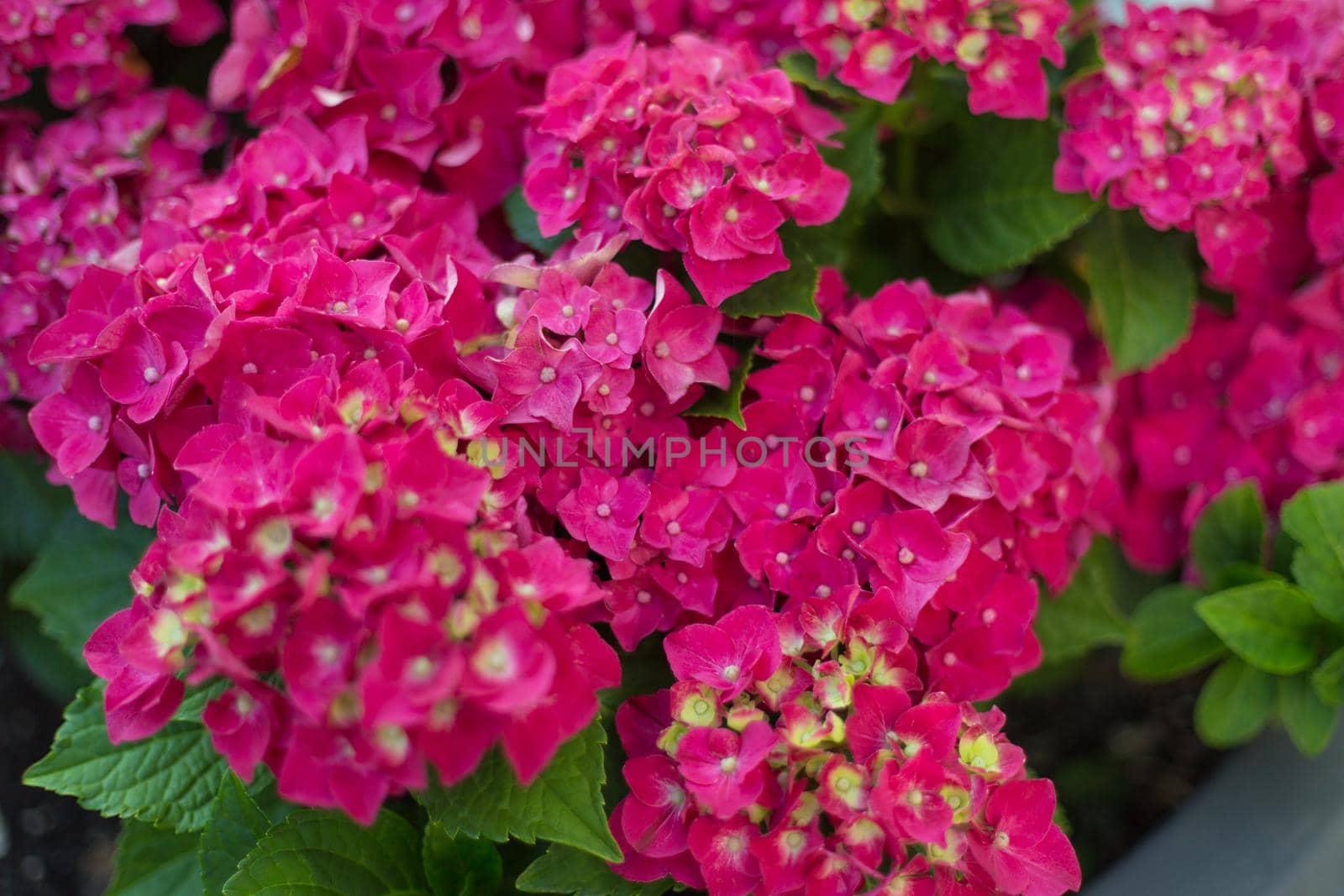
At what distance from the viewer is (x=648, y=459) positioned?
85 centimetres

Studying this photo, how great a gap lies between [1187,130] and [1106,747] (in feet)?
2.62

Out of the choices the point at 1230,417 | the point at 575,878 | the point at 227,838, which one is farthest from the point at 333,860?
the point at 1230,417

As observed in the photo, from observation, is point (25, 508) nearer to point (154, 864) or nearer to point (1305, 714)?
point (154, 864)

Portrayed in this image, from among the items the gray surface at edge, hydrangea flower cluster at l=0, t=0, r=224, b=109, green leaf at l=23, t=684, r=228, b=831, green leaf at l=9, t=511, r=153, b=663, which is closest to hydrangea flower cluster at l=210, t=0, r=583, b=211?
hydrangea flower cluster at l=0, t=0, r=224, b=109

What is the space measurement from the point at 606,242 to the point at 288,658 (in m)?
0.41

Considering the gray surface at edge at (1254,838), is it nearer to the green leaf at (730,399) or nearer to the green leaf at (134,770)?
the green leaf at (730,399)

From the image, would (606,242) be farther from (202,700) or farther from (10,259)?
(10,259)

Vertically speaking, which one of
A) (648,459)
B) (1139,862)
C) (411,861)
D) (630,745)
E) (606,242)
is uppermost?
(606,242)

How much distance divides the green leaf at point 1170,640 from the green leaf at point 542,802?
622 millimetres

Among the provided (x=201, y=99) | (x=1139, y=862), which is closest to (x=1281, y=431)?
(x=1139, y=862)

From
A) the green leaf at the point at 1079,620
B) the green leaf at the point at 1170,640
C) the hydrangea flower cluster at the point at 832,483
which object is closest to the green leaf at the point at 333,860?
the hydrangea flower cluster at the point at 832,483

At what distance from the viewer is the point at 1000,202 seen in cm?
113

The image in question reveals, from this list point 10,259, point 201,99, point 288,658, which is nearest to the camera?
point 288,658

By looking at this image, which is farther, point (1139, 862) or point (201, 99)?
point (201, 99)
